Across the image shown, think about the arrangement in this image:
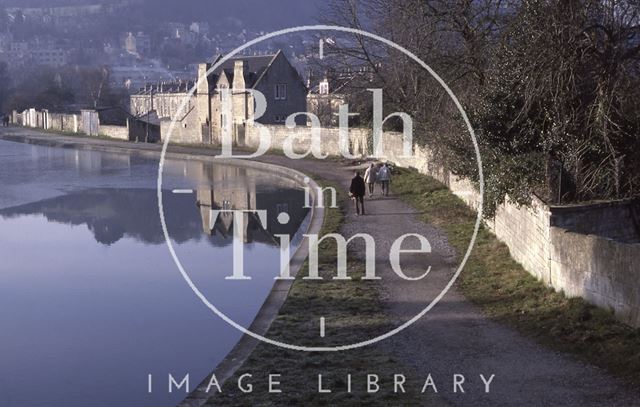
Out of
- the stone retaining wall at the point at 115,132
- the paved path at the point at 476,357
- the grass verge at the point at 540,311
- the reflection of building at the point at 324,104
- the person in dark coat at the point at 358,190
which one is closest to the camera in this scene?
the paved path at the point at 476,357

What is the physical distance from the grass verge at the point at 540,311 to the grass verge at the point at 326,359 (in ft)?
5.36

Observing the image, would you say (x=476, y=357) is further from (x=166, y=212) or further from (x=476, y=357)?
(x=166, y=212)

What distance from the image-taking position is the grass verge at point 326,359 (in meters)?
8.66

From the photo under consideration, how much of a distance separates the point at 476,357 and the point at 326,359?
5.42 ft

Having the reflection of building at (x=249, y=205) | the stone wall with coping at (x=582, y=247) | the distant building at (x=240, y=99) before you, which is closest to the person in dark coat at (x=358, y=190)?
the reflection of building at (x=249, y=205)

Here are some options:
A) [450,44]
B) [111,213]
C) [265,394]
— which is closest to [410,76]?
[450,44]

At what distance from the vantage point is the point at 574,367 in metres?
9.16

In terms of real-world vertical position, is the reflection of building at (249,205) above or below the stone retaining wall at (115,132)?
below

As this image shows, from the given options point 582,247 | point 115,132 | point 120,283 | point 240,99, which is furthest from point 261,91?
point 582,247

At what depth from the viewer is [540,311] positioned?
11.4m

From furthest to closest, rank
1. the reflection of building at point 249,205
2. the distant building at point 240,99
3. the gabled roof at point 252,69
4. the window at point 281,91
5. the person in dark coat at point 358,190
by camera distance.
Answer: the window at point 281,91 → the gabled roof at point 252,69 → the distant building at point 240,99 → the reflection of building at point 249,205 → the person in dark coat at point 358,190

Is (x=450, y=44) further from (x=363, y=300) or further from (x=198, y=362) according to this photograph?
(x=198, y=362)

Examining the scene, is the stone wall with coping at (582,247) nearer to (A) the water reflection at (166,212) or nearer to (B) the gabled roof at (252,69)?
(A) the water reflection at (166,212)

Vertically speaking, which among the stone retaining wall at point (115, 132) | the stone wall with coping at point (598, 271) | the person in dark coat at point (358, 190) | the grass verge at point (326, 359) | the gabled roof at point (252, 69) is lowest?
the grass verge at point (326, 359)
